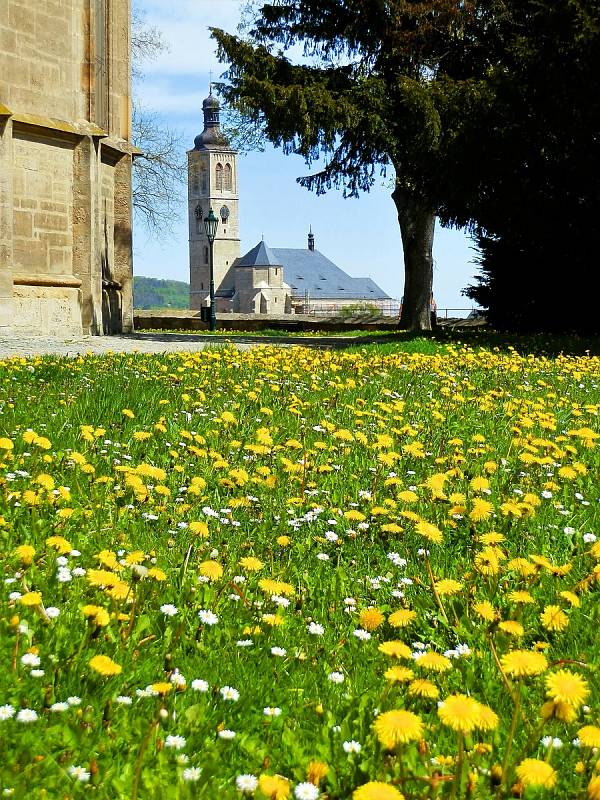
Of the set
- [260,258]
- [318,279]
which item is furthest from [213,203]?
[318,279]

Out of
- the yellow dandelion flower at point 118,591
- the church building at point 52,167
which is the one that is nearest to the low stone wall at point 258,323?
the church building at point 52,167

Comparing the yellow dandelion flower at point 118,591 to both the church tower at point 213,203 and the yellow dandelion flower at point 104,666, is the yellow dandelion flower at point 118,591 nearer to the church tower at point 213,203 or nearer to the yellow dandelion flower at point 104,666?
the yellow dandelion flower at point 104,666

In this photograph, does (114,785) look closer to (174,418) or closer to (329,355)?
(174,418)

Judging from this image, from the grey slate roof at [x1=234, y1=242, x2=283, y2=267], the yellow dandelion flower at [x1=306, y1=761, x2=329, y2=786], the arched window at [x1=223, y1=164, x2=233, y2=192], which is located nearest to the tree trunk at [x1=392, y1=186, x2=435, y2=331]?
the yellow dandelion flower at [x1=306, y1=761, x2=329, y2=786]

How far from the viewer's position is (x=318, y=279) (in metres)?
140

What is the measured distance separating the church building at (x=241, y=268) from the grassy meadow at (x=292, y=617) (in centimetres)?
12088

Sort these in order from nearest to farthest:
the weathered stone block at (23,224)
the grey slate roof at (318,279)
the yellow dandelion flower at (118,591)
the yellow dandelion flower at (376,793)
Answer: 1. the yellow dandelion flower at (376,793)
2. the yellow dandelion flower at (118,591)
3. the weathered stone block at (23,224)
4. the grey slate roof at (318,279)

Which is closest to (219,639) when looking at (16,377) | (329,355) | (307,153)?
(16,377)

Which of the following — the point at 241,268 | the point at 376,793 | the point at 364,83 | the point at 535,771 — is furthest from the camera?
the point at 241,268

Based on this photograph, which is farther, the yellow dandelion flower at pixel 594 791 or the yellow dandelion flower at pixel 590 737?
the yellow dandelion flower at pixel 590 737

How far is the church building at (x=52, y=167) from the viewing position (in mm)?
15305

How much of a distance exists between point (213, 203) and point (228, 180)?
473cm

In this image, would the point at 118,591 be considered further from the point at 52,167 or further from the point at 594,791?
the point at 52,167

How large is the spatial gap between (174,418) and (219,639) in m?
3.56
